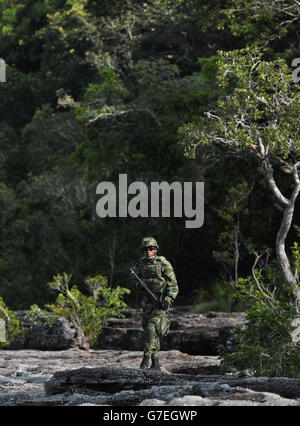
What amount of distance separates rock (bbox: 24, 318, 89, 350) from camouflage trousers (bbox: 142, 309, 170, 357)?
467 cm

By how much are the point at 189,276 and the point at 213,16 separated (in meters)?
7.30

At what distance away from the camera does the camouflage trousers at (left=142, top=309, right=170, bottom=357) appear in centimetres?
934

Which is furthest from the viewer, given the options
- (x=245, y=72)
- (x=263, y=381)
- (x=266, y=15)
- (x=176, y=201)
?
(x=176, y=201)

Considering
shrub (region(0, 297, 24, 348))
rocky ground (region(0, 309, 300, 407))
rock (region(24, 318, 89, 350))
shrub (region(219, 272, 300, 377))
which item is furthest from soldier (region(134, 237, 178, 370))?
shrub (region(0, 297, 24, 348))

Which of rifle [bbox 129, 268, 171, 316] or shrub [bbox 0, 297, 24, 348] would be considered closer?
rifle [bbox 129, 268, 171, 316]

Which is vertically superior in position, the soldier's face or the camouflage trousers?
the soldier's face

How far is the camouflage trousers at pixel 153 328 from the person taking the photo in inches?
368

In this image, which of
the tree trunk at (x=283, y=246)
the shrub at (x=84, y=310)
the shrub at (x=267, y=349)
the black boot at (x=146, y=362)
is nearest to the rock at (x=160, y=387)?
the shrub at (x=267, y=349)

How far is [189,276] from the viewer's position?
820 inches

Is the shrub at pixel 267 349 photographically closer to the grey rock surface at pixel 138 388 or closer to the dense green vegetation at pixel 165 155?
the grey rock surface at pixel 138 388

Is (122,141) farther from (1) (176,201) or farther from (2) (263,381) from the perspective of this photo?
(2) (263,381)

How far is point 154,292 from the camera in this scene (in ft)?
31.0

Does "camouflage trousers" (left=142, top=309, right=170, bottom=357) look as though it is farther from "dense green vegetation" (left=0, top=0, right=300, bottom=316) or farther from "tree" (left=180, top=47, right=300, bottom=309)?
"dense green vegetation" (left=0, top=0, right=300, bottom=316)
